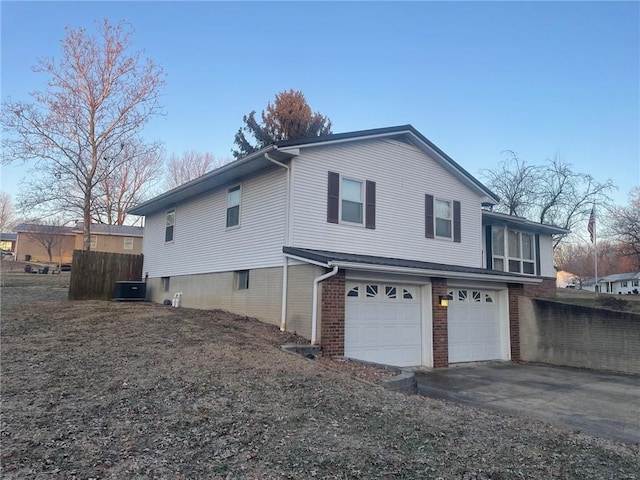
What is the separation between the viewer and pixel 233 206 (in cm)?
1334

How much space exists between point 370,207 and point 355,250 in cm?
130

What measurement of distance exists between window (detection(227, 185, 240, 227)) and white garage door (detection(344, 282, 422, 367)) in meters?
4.39

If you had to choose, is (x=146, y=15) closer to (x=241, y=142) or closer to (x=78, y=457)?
(x=78, y=457)

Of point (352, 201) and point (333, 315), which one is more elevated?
point (352, 201)

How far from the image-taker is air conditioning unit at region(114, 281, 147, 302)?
16.8 m

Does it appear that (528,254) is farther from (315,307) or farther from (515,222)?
(315,307)

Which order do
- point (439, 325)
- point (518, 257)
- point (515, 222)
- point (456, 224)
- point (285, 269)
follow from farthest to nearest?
point (518, 257) → point (515, 222) → point (456, 224) → point (439, 325) → point (285, 269)

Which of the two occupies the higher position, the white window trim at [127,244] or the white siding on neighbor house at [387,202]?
the white window trim at [127,244]

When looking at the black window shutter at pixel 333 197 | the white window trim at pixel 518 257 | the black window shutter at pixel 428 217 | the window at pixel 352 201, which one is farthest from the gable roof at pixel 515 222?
the black window shutter at pixel 333 197

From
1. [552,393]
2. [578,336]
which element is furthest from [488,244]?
[552,393]

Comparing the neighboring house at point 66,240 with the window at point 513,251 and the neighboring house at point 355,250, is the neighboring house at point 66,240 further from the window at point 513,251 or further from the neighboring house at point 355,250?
the window at point 513,251

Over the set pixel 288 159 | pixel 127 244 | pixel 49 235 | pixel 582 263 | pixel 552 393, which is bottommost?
pixel 552 393

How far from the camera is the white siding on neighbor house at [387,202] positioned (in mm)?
11148

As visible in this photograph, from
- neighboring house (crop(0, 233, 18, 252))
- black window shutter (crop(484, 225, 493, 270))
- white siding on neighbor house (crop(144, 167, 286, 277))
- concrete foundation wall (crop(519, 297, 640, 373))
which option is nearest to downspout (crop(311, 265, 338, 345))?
white siding on neighbor house (crop(144, 167, 286, 277))
